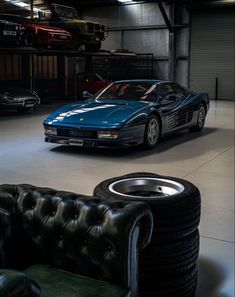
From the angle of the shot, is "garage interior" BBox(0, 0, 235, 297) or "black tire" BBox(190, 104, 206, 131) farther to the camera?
"black tire" BBox(190, 104, 206, 131)

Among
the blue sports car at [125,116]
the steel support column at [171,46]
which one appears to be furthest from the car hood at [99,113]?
the steel support column at [171,46]

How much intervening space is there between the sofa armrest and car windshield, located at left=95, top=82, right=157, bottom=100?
6433 millimetres

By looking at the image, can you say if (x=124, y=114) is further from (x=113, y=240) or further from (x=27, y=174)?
(x=113, y=240)

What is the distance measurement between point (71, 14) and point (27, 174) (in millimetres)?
12511

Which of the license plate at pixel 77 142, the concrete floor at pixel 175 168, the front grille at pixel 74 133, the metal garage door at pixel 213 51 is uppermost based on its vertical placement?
the metal garage door at pixel 213 51

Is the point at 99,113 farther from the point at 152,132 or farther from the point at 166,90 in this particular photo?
the point at 166,90

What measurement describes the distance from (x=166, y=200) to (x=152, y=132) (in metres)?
4.90

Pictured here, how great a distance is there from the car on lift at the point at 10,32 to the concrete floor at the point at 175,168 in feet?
11.5

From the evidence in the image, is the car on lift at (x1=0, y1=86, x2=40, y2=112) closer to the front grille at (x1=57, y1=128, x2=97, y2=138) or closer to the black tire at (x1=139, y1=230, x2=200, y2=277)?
the front grille at (x1=57, y1=128, x2=97, y2=138)

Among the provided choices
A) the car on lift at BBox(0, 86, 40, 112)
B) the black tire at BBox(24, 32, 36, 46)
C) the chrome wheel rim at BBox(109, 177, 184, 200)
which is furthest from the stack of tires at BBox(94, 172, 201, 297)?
the black tire at BBox(24, 32, 36, 46)

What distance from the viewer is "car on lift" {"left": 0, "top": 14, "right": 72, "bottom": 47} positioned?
13047 millimetres

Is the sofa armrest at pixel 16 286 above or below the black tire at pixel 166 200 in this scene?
above

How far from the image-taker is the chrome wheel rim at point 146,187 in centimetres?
278

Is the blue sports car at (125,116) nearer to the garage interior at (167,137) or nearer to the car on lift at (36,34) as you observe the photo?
the garage interior at (167,137)
